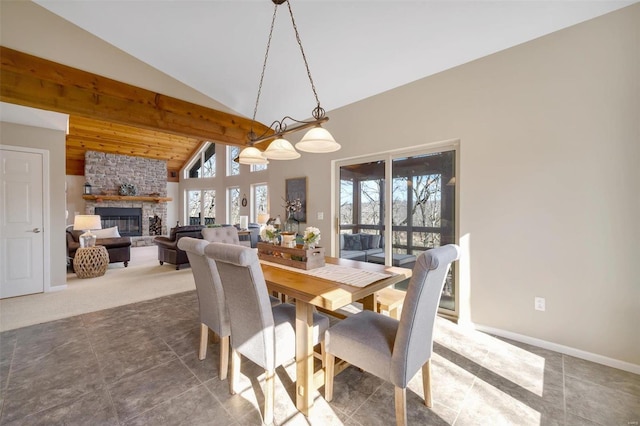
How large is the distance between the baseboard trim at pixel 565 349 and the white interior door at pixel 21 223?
589 cm

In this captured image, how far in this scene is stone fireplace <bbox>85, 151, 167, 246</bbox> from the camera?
824 cm

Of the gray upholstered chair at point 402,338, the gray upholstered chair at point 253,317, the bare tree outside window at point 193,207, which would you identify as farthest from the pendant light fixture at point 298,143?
the bare tree outside window at point 193,207

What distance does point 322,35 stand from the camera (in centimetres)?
255

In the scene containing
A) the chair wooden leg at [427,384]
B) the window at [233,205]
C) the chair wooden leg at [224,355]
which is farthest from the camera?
the window at [233,205]

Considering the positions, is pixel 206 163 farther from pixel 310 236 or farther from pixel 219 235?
pixel 310 236

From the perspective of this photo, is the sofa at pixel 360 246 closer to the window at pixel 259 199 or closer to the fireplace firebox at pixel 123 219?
the window at pixel 259 199

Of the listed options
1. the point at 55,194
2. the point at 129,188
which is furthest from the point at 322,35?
the point at 129,188

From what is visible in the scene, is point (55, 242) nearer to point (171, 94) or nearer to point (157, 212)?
point (171, 94)

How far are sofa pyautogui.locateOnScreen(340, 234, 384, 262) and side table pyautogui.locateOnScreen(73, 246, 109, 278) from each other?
174 inches

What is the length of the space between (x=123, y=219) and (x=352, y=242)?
28.8 feet

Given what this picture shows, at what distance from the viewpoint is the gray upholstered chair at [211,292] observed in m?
1.75

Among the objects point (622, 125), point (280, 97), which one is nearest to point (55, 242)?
point (280, 97)

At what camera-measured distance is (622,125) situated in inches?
77.9

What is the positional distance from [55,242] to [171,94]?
2876 mm
